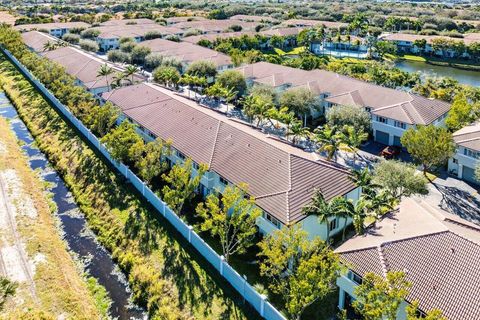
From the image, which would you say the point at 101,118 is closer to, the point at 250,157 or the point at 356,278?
the point at 250,157

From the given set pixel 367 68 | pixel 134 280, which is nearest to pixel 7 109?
pixel 134 280

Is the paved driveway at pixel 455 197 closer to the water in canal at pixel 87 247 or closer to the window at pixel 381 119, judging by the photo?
the window at pixel 381 119

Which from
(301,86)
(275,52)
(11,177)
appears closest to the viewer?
(11,177)

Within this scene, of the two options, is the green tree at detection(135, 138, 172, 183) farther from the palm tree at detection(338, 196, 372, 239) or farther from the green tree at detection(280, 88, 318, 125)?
the green tree at detection(280, 88, 318, 125)

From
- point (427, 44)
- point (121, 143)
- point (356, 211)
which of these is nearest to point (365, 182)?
point (356, 211)

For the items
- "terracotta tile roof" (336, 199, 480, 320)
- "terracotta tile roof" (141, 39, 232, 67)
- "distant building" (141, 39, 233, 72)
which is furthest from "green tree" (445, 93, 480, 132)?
"terracotta tile roof" (141, 39, 232, 67)

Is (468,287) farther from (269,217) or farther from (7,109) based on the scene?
(7,109)

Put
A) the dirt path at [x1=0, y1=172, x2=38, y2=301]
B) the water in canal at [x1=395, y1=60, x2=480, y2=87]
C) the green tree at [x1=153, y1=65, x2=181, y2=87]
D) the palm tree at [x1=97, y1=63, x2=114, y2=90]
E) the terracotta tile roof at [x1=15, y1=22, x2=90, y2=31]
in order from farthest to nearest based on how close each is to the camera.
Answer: the terracotta tile roof at [x1=15, y1=22, x2=90, y2=31]
the water in canal at [x1=395, y1=60, x2=480, y2=87]
the green tree at [x1=153, y1=65, x2=181, y2=87]
the palm tree at [x1=97, y1=63, x2=114, y2=90]
the dirt path at [x1=0, y1=172, x2=38, y2=301]
